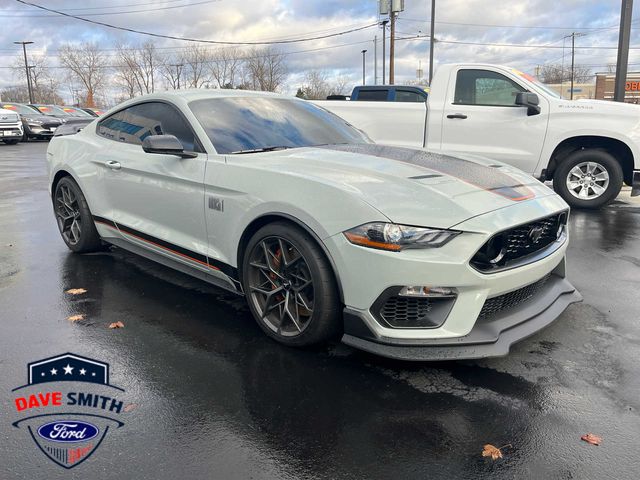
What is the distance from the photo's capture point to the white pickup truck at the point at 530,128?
24.4 feet

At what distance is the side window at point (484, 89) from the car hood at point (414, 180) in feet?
14.0

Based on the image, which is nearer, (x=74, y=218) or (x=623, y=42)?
(x=74, y=218)

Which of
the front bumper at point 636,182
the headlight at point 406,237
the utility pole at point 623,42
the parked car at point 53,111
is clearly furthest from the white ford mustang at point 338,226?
the parked car at point 53,111

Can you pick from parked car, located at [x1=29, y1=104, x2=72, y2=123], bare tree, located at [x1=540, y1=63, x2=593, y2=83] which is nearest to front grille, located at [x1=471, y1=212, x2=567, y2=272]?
parked car, located at [x1=29, y1=104, x2=72, y2=123]

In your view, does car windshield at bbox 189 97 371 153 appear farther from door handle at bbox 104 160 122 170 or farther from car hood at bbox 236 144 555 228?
door handle at bbox 104 160 122 170

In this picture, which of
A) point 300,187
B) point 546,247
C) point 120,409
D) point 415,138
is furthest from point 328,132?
point 415,138

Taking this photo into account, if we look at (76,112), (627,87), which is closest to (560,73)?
(627,87)

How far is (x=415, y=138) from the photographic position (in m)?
8.22

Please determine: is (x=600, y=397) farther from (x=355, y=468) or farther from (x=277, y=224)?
(x=277, y=224)

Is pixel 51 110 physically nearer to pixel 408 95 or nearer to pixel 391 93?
pixel 391 93

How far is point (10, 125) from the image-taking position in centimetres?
2188

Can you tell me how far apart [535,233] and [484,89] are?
209 inches

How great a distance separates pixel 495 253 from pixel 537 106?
5.36m

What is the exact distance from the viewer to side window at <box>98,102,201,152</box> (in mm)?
4082
